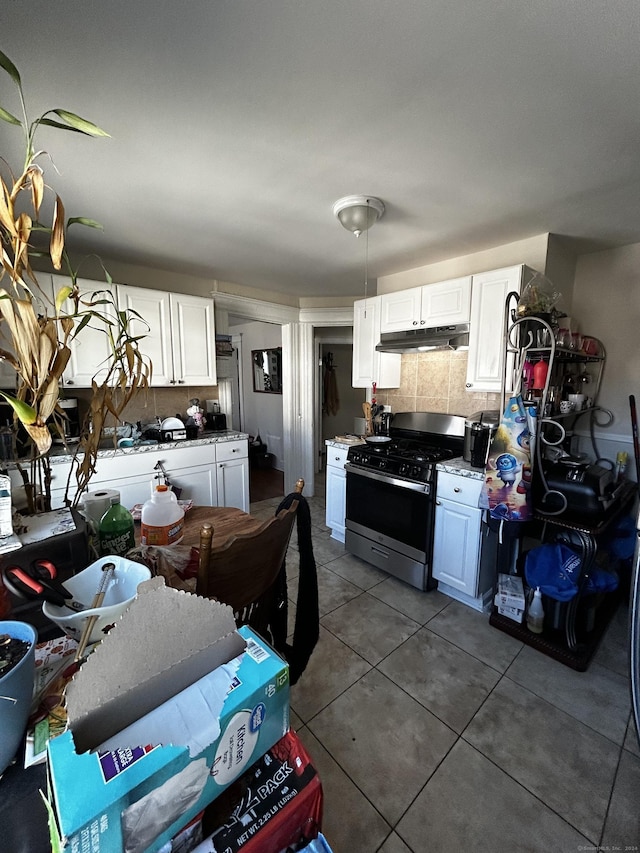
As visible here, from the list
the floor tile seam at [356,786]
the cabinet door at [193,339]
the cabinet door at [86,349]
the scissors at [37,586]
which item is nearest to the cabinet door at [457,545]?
the floor tile seam at [356,786]

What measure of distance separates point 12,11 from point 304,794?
1.92 meters

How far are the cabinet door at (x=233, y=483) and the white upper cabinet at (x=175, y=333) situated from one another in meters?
0.81

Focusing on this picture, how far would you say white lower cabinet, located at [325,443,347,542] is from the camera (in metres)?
3.04

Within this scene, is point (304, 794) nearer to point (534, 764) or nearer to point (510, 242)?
point (534, 764)

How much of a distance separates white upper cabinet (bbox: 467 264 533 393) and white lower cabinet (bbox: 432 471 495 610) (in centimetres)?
75

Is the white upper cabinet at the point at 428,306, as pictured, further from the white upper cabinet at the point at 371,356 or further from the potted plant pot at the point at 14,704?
the potted plant pot at the point at 14,704

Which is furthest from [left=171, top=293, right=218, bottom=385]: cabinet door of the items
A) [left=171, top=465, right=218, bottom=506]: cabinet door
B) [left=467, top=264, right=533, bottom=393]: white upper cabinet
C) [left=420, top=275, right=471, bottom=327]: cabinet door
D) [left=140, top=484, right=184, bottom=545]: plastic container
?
[left=467, top=264, right=533, bottom=393]: white upper cabinet

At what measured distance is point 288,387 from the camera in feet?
13.9

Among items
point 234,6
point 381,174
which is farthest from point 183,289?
point 234,6

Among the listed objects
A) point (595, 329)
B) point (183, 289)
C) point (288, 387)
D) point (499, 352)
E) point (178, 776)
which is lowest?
point (178, 776)

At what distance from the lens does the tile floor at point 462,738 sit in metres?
1.18

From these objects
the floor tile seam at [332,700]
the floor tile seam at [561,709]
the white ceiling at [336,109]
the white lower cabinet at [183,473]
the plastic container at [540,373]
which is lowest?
the floor tile seam at [332,700]

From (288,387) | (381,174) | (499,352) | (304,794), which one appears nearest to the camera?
(304,794)

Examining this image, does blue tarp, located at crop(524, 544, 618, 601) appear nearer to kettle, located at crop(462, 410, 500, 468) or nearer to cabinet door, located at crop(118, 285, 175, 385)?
kettle, located at crop(462, 410, 500, 468)
